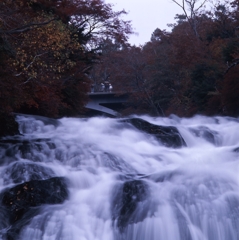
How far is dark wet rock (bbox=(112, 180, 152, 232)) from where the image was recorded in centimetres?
817

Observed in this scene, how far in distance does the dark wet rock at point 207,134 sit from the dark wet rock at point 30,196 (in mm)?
6423

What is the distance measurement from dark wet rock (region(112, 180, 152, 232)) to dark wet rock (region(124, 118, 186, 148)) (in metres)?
4.46

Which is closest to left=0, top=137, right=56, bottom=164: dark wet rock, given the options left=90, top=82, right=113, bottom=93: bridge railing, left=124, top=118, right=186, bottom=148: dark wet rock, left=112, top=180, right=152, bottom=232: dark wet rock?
left=112, top=180, right=152, bottom=232: dark wet rock

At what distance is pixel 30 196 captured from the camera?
8789mm

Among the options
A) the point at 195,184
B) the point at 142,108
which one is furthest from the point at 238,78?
the point at 142,108

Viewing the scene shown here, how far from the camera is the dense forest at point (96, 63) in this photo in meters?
12.3

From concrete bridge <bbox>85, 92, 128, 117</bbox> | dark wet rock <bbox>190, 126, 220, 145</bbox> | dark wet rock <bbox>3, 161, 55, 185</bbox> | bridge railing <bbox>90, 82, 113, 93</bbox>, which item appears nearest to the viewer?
dark wet rock <bbox>3, 161, 55, 185</bbox>

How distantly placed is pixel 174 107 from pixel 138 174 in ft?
63.8

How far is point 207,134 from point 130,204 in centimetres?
694

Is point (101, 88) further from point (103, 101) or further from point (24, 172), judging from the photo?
point (24, 172)

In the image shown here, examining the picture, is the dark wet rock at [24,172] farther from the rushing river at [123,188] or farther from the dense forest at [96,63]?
the dense forest at [96,63]

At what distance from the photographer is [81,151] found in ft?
38.1

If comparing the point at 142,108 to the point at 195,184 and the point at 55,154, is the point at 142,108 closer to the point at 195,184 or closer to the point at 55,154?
the point at 55,154

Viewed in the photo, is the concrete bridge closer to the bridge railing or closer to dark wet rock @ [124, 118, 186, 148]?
the bridge railing
